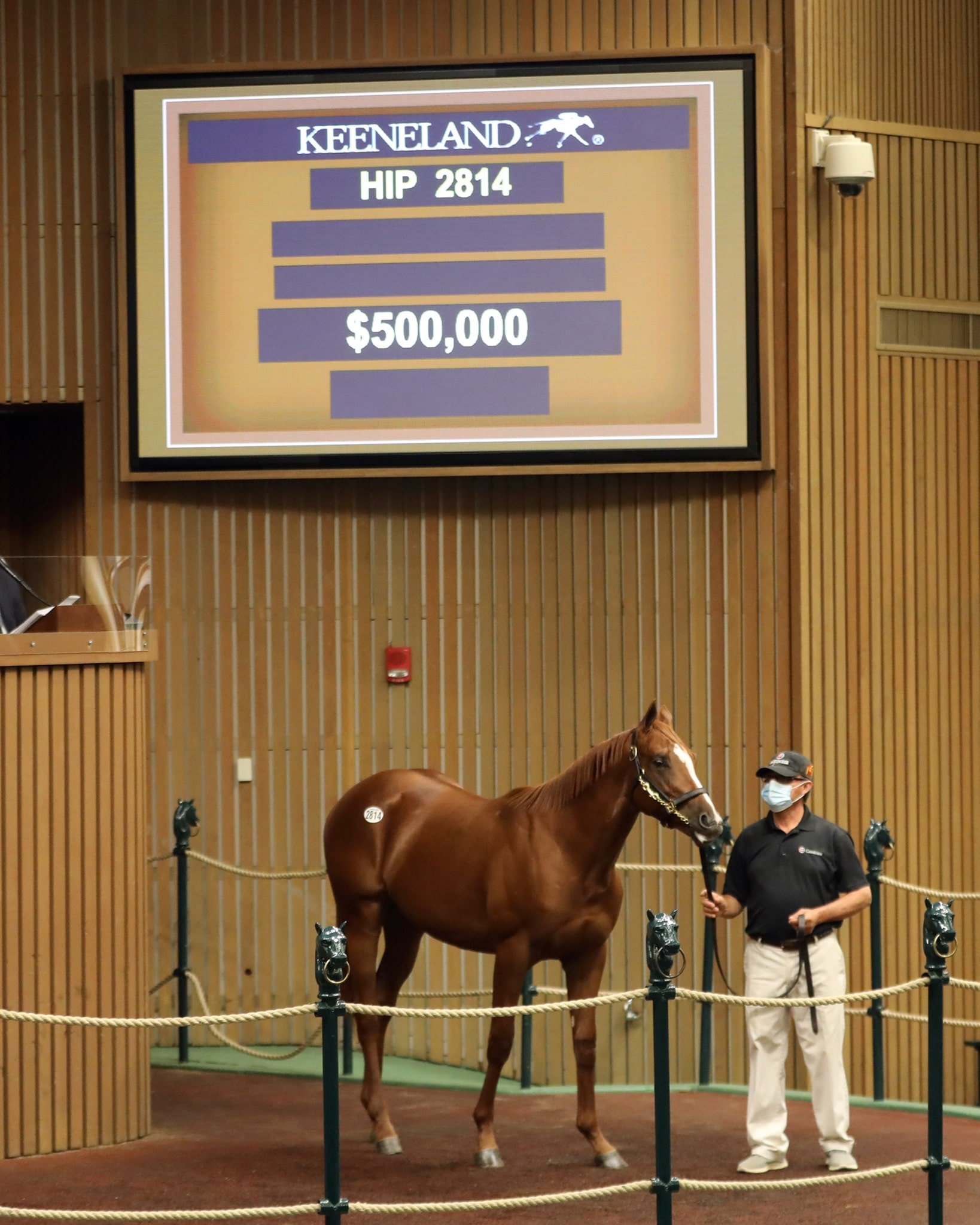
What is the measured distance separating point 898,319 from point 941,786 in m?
2.69

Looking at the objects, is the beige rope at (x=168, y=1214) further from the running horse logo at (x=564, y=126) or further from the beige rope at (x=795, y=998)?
the running horse logo at (x=564, y=126)

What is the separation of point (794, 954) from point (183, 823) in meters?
3.49

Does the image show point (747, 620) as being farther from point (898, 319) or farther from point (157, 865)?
point (157, 865)

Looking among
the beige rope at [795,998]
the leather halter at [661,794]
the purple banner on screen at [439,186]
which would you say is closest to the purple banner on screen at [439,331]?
the purple banner on screen at [439,186]

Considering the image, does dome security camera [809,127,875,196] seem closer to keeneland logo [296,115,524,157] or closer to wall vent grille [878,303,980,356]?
wall vent grille [878,303,980,356]

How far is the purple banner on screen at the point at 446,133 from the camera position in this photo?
9055 millimetres

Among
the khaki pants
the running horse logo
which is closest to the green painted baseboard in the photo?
the khaki pants

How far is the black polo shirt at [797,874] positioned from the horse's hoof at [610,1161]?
987 millimetres

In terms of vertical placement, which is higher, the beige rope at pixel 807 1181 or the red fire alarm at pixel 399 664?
A: the red fire alarm at pixel 399 664

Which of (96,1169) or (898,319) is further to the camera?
(898,319)

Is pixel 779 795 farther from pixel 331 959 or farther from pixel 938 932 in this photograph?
pixel 331 959

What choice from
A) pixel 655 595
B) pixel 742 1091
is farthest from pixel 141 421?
pixel 742 1091

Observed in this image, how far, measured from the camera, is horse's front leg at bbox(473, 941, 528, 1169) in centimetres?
642

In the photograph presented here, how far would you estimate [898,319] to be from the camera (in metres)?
9.69
